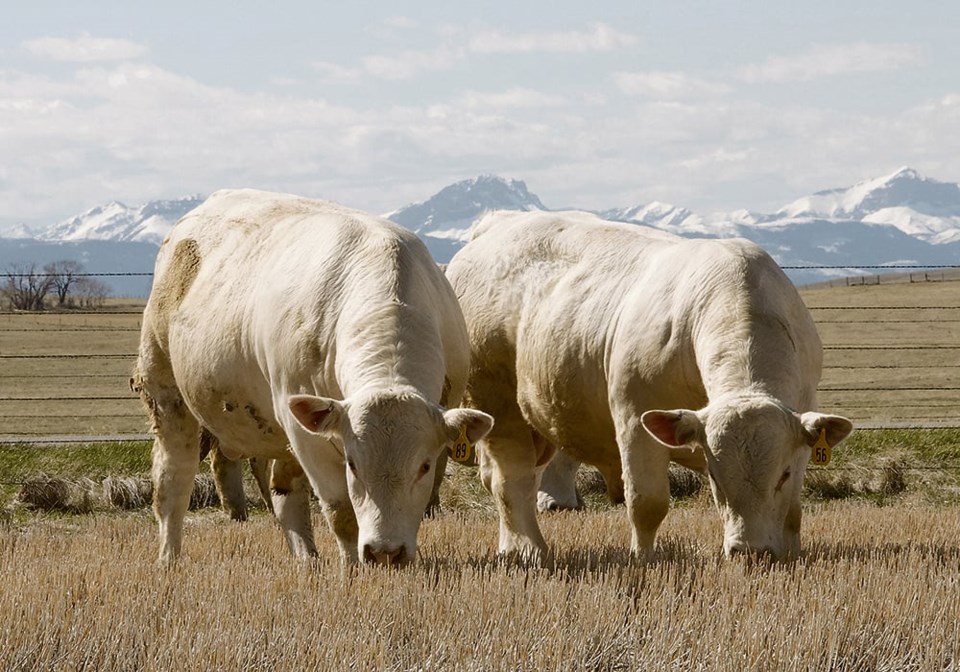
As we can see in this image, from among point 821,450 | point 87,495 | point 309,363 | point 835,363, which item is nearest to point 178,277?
point 309,363

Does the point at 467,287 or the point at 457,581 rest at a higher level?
the point at 467,287

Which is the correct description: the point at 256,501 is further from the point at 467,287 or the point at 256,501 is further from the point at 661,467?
the point at 661,467

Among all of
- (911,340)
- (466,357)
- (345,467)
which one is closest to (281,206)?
(466,357)

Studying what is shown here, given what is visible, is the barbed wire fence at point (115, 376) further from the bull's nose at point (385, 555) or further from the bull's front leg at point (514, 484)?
the bull's nose at point (385, 555)

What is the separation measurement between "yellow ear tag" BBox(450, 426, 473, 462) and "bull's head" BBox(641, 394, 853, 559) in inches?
42.0

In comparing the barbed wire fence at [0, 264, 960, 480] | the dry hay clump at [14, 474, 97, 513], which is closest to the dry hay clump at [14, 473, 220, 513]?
the dry hay clump at [14, 474, 97, 513]

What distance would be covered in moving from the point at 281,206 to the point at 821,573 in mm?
4491

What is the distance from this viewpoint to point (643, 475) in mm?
8641

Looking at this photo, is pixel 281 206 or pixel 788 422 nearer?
pixel 788 422

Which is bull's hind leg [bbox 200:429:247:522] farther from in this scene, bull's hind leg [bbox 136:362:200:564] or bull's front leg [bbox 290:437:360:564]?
bull's front leg [bbox 290:437:360:564]

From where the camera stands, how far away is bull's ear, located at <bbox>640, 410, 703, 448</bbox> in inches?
300

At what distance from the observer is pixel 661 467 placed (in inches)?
340

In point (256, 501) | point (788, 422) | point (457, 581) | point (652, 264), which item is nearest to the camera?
point (457, 581)

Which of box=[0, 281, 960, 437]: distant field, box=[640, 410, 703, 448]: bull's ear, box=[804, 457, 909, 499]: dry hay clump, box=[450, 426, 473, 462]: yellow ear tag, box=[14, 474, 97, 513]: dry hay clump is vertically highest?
box=[640, 410, 703, 448]: bull's ear
